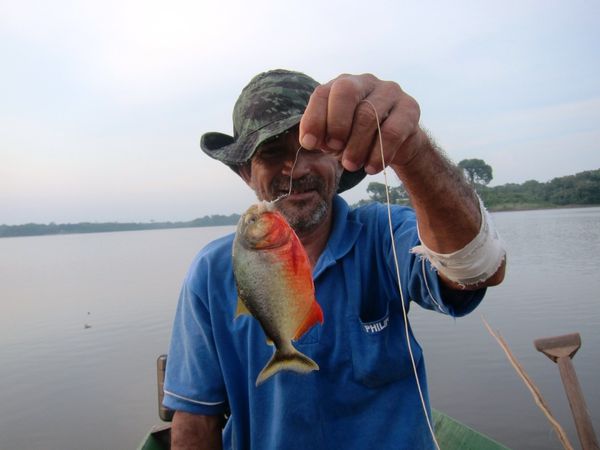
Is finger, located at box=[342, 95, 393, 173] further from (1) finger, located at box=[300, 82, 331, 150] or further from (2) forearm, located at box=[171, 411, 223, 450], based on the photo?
(2) forearm, located at box=[171, 411, 223, 450]

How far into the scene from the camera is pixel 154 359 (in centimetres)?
1234

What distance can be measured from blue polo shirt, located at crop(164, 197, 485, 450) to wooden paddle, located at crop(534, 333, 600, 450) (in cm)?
243

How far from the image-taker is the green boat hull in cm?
450

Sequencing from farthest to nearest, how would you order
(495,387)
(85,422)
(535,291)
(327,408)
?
(535,291) < (85,422) < (495,387) < (327,408)

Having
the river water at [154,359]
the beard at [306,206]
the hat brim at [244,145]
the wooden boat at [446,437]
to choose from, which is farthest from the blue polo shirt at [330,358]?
the river water at [154,359]

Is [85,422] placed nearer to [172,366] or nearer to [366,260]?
[172,366]

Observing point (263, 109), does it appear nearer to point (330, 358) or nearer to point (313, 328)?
point (313, 328)

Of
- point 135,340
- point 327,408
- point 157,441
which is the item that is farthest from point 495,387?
point 135,340

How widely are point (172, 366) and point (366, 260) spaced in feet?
5.02

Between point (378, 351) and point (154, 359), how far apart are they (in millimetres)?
11032

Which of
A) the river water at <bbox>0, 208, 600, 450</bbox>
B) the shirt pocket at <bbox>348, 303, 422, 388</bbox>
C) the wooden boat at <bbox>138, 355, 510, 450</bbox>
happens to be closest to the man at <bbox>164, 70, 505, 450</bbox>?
the shirt pocket at <bbox>348, 303, 422, 388</bbox>

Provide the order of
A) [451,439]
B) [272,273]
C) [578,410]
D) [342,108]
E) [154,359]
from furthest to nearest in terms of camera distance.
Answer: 1. [154,359]
2. [451,439]
3. [578,410]
4. [272,273]
5. [342,108]

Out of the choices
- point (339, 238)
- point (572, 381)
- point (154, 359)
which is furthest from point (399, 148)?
point (154, 359)

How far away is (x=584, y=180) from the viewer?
211 feet
